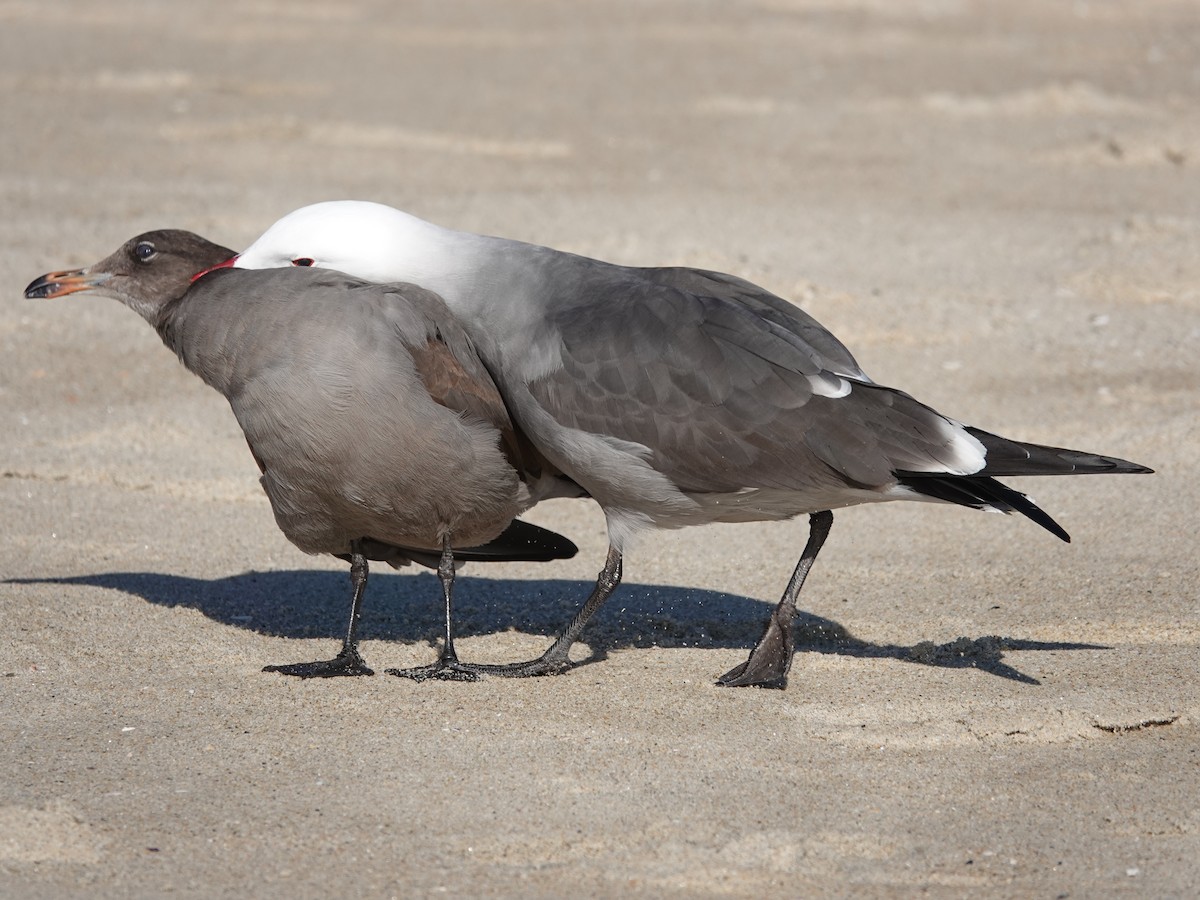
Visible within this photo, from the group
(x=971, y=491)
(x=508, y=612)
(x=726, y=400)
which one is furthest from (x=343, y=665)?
(x=971, y=491)

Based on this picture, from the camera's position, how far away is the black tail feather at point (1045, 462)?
14.9ft

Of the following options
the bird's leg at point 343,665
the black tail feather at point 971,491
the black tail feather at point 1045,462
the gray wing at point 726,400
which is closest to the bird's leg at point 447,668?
the bird's leg at point 343,665

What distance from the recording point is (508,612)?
5.82 m

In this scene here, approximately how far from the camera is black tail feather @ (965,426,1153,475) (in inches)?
178

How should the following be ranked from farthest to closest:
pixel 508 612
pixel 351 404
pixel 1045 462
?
pixel 508 612
pixel 351 404
pixel 1045 462

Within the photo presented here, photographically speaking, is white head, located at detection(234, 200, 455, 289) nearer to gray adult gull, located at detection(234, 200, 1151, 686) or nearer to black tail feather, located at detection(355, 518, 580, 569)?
gray adult gull, located at detection(234, 200, 1151, 686)

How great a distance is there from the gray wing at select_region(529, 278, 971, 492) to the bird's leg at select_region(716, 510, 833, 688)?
483 millimetres

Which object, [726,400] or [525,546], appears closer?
[726,400]

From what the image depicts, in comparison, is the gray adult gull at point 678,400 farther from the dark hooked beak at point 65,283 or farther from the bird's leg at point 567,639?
the dark hooked beak at point 65,283

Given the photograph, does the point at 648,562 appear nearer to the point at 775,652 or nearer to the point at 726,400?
the point at 775,652

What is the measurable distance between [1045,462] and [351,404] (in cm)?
199

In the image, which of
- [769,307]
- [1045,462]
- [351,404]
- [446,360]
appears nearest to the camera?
[1045,462]

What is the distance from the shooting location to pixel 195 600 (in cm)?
572

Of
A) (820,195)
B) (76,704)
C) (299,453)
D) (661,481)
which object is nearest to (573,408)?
(661,481)
